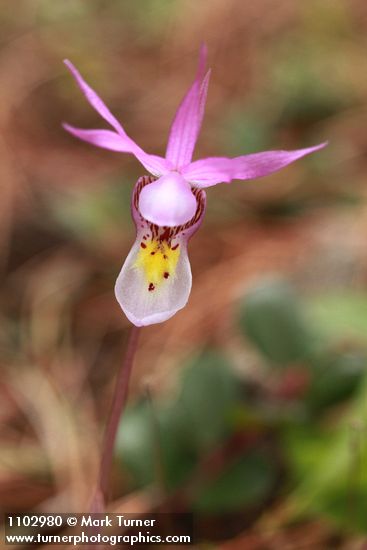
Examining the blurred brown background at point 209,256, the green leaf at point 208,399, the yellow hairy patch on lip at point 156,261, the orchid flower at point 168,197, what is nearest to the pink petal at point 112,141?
the orchid flower at point 168,197

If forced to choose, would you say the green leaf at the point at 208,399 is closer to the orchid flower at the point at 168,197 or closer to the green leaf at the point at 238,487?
the green leaf at the point at 238,487

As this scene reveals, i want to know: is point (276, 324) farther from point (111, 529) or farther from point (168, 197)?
point (168, 197)

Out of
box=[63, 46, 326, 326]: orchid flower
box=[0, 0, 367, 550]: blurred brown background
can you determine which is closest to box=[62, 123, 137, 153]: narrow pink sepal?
box=[63, 46, 326, 326]: orchid flower

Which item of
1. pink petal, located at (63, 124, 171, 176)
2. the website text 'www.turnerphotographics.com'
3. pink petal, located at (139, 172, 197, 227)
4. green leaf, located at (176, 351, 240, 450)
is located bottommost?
the website text 'www.turnerphotographics.com'

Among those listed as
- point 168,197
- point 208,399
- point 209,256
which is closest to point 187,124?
point 168,197

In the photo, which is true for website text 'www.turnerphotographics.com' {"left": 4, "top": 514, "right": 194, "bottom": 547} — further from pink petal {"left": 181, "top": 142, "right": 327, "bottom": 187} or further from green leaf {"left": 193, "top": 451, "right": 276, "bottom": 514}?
pink petal {"left": 181, "top": 142, "right": 327, "bottom": 187}

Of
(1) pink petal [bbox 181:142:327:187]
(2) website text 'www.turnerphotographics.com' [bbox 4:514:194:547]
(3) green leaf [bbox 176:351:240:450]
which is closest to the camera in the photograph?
(1) pink petal [bbox 181:142:327:187]

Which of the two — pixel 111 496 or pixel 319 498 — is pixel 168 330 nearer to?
pixel 111 496

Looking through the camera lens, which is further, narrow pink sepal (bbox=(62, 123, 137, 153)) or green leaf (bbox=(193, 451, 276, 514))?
green leaf (bbox=(193, 451, 276, 514))
